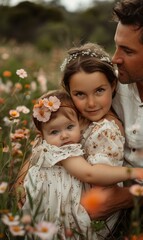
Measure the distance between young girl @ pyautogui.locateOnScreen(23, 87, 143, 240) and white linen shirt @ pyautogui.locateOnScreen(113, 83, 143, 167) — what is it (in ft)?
0.72

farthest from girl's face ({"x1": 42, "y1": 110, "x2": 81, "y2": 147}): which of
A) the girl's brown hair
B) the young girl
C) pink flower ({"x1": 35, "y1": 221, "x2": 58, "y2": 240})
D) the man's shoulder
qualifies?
pink flower ({"x1": 35, "y1": 221, "x2": 58, "y2": 240})

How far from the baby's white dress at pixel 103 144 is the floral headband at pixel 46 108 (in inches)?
9.4

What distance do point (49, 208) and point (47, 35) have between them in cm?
1611

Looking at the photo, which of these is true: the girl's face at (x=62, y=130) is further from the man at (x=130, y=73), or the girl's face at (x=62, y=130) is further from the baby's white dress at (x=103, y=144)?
the man at (x=130, y=73)

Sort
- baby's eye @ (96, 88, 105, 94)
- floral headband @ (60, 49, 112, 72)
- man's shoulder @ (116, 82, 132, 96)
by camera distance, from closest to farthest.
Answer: baby's eye @ (96, 88, 105, 94) → floral headband @ (60, 49, 112, 72) → man's shoulder @ (116, 82, 132, 96)

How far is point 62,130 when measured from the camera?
263cm

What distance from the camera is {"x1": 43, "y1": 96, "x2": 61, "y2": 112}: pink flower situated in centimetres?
259

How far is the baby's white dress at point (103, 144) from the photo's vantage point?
2.57m

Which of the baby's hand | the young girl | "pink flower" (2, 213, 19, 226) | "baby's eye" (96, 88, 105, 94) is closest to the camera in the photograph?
"pink flower" (2, 213, 19, 226)

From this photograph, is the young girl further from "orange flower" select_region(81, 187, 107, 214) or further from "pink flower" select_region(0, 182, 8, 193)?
"pink flower" select_region(0, 182, 8, 193)

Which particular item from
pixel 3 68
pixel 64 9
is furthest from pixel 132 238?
pixel 64 9

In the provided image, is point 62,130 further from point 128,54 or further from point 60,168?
point 128,54

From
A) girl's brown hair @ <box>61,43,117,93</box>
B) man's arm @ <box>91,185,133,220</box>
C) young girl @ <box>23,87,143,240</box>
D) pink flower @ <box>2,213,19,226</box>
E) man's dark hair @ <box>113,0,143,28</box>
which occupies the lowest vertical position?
man's arm @ <box>91,185,133,220</box>

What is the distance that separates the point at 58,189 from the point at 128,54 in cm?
85
